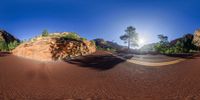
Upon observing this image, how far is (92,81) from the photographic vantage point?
10805 millimetres

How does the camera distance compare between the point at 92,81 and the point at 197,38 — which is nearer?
the point at 92,81

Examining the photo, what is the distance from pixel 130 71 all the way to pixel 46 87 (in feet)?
19.9

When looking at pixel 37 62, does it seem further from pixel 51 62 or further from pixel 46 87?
pixel 46 87

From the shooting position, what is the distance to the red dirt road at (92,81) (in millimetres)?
8406

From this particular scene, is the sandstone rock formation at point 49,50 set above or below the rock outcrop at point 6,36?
below

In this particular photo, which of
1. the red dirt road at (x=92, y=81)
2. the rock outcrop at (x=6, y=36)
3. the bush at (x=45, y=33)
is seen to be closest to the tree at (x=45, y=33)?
the bush at (x=45, y=33)

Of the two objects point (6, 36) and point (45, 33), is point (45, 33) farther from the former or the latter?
point (6, 36)

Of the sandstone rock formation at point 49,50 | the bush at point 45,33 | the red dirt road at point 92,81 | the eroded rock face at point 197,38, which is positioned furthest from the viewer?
the eroded rock face at point 197,38

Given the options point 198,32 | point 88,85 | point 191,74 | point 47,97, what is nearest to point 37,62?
point 88,85

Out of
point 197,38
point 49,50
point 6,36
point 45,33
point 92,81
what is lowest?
point 92,81

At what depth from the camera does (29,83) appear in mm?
10023

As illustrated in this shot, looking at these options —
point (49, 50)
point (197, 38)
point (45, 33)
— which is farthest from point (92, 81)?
point (197, 38)

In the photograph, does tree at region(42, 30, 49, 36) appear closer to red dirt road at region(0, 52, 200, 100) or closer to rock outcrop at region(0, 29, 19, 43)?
red dirt road at region(0, 52, 200, 100)

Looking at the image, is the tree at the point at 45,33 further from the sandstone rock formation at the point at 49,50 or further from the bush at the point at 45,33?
the sandstone rock formation at the point at 49,50
